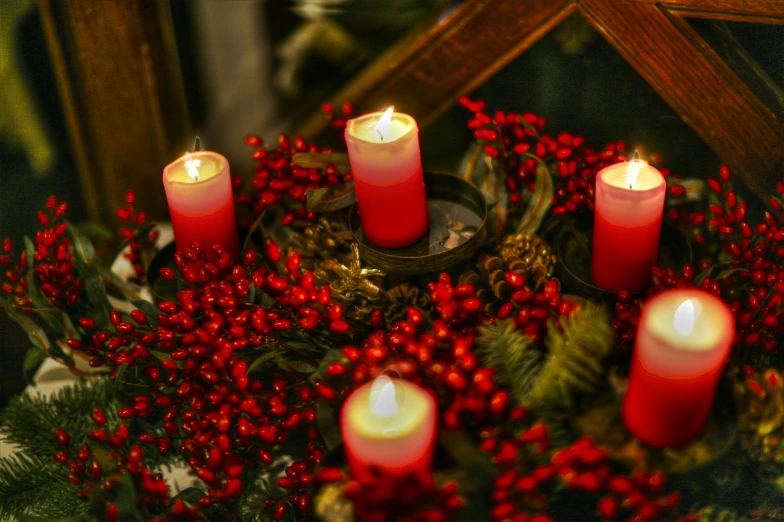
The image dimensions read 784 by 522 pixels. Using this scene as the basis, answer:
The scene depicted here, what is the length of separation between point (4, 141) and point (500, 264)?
→ 0.81 meters

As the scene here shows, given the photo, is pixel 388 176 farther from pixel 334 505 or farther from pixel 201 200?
pixel 334 505

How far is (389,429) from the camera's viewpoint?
1.90 ft

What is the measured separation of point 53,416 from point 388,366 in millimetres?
496

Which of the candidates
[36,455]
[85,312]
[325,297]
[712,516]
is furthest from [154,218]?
[712,516]

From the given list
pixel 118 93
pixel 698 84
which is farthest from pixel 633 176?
pixel 118 93

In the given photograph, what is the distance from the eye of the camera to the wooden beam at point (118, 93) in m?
1.09

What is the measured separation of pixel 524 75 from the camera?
101cm

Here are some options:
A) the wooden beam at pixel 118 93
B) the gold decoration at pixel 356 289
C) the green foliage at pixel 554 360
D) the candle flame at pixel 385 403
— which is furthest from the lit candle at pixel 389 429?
the wooden beam at pixel 118 93

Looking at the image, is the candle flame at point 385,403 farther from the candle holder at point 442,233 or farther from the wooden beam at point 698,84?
the wooden beam at point 698,84

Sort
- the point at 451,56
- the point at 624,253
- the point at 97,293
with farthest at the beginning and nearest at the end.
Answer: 1. the point at 451,56
2. the point at 97,293
3. the point at 624,253

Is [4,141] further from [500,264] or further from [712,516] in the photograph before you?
[712,516]

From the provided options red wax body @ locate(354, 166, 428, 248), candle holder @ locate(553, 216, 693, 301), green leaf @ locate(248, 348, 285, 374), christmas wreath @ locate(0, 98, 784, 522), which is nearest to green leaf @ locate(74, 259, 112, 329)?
christmas wreath @ locate(0, 98, 784, 522)

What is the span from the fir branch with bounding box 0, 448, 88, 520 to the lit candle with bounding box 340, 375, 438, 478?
358 mm

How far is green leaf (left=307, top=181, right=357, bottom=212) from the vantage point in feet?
2.97
